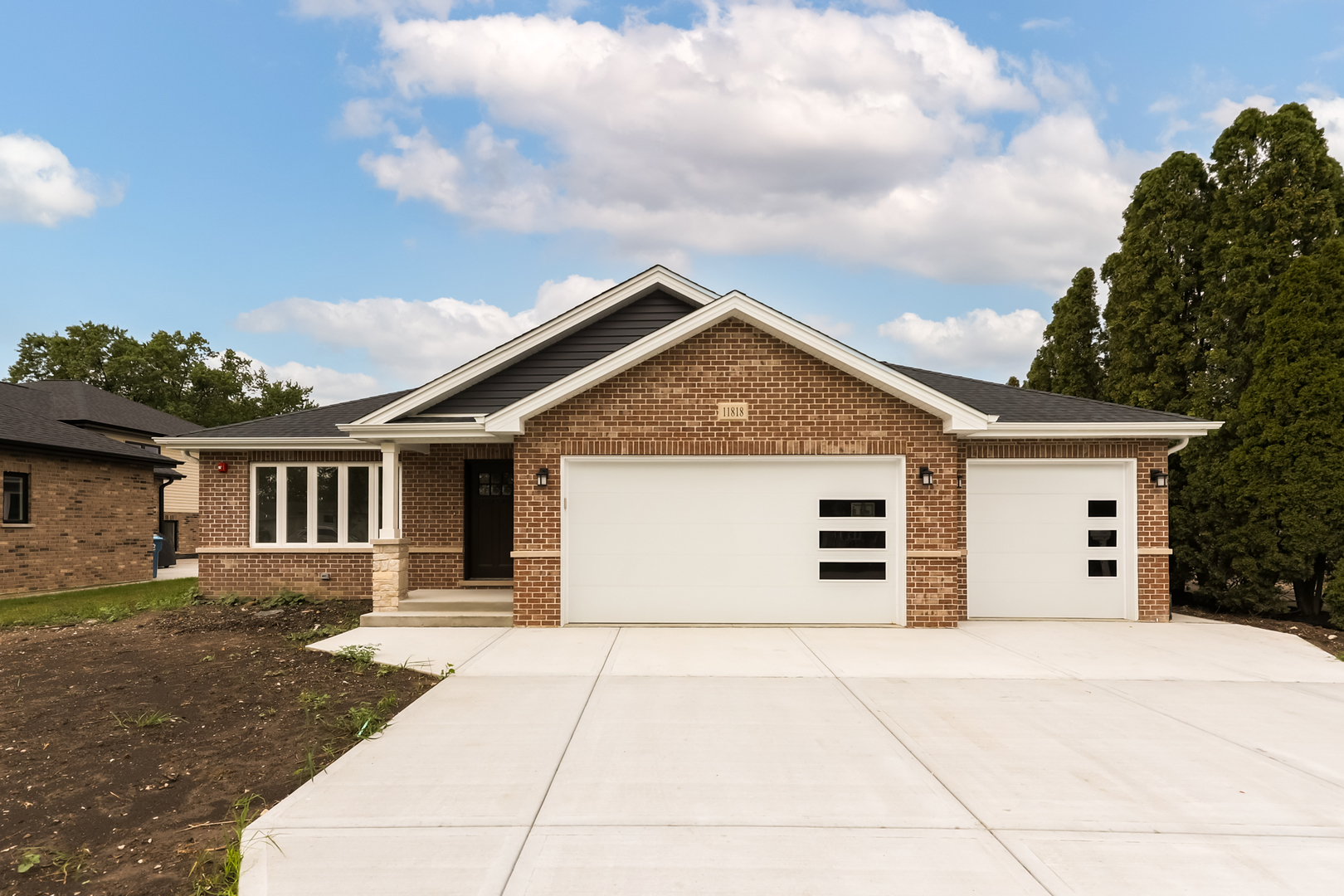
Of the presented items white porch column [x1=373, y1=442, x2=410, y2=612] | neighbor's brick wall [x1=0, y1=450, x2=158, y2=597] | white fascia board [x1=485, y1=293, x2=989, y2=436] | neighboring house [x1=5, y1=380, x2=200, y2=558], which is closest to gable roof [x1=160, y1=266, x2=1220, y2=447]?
white fascia board [x1=485, y1=293, x2=989, y2=436]

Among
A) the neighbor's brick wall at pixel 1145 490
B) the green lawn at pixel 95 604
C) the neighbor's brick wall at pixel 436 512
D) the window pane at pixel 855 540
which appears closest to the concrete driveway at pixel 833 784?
the window pane at pixel 855 540

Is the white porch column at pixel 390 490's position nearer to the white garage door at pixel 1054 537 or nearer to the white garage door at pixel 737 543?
the white garage door at pixel 737 543

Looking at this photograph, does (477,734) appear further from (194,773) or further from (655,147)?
(655,147)

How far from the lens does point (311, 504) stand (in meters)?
12.6

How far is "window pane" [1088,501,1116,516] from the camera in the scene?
34.6 feet

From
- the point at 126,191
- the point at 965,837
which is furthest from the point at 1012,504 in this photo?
the point at 126,191

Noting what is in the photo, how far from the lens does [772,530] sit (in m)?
9.88

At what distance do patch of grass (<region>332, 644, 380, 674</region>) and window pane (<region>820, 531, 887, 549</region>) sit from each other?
598cm

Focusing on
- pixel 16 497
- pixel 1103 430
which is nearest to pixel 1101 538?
pixel 1103 430

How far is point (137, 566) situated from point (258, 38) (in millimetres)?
13103

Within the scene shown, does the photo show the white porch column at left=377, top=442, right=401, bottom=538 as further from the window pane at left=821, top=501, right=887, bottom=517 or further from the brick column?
the window pane at left=821, top=501, right=887, bottom=517

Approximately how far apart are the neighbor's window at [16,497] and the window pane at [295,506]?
7.41 m

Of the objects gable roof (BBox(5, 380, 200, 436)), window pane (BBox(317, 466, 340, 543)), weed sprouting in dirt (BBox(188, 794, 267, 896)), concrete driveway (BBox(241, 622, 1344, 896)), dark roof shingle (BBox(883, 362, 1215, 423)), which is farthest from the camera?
gable roof (BBox(5, 380, 200, 436))

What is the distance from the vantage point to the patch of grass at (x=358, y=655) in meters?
7.64
